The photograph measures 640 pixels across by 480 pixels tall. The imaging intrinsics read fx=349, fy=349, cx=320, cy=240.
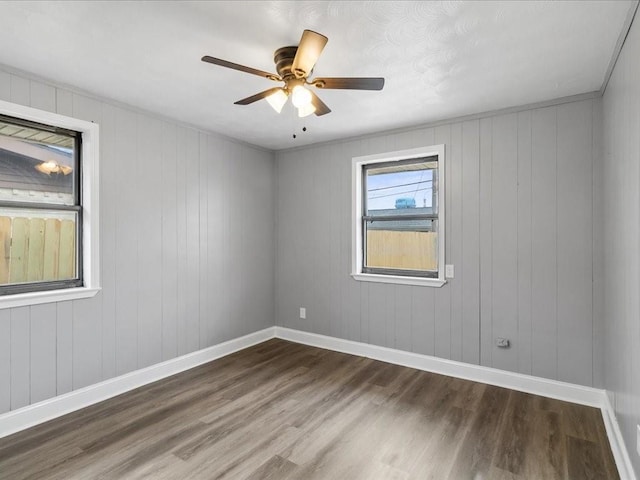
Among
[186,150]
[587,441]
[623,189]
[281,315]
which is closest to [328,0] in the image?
[623,189]

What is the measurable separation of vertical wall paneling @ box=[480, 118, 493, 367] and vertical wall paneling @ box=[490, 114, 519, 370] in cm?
3

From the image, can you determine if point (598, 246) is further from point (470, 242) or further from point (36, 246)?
point (36, 246)

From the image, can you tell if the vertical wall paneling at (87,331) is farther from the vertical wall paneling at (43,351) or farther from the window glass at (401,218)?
the window glass at (401,218)

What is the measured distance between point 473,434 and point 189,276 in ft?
9.60

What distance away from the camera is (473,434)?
2449mm

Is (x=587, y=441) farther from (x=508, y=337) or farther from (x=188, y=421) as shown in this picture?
(x=188, y=421)

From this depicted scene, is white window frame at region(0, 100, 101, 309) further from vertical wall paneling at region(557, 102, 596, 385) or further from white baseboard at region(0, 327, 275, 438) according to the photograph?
vertical wall paneling at region(557, 102, 596, 385)

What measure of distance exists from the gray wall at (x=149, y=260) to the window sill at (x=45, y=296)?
0.16 ft

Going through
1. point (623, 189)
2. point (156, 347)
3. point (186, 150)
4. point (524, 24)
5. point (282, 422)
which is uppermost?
point (524, 24)

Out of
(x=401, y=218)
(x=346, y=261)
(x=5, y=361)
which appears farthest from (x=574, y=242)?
(x=5, y=361)

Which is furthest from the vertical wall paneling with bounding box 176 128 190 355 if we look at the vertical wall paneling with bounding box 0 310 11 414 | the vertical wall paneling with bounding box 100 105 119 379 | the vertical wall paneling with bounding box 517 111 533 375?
the vertical wall paneling with bounding box 517 111 533 375

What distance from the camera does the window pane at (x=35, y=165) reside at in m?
2.53

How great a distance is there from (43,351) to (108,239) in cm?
96

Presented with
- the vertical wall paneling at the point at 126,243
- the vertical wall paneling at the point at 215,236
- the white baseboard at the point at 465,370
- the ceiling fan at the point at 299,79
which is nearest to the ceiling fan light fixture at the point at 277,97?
the ceiling fan at the point at 299,79
